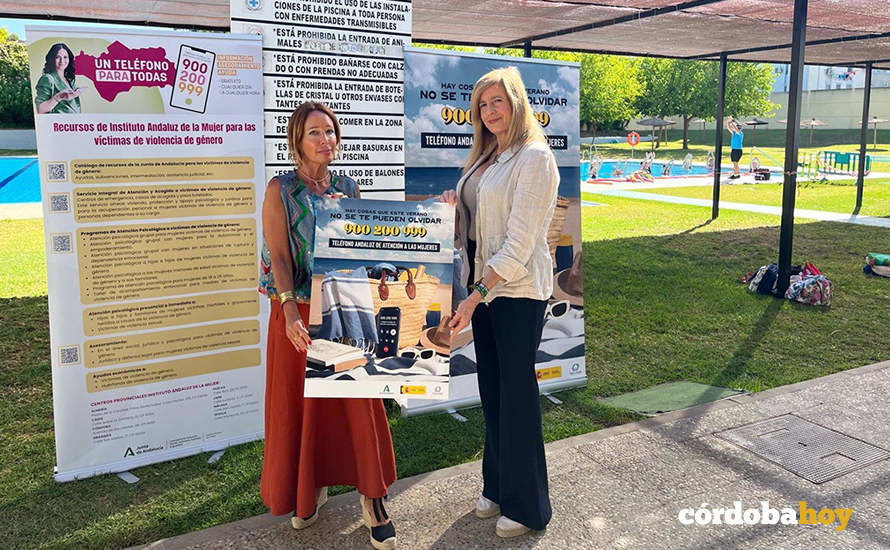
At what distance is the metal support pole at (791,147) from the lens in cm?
776

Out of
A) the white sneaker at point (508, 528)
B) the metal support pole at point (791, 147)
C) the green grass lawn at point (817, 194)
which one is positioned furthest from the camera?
the green grass lawn at point (817, 194)

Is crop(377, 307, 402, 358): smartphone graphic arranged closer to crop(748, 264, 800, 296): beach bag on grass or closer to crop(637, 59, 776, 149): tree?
crop(748, 264, 800, 296): beach bag on grass

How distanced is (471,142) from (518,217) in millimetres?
1812

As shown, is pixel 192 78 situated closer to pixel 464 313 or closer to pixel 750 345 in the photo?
pixel 464 313

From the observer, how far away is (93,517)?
3.46 metres

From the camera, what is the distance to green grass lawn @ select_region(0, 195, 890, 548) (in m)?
3.55

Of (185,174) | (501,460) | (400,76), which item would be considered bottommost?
(501,460)

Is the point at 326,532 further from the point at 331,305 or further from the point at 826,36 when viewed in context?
the point at 826,36

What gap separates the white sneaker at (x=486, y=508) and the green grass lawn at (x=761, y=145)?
3395 centimetres

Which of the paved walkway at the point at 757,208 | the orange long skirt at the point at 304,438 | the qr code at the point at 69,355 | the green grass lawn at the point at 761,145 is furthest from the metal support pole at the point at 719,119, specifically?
the green grass lawn at the point at 761,145

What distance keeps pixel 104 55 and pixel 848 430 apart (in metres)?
4.56

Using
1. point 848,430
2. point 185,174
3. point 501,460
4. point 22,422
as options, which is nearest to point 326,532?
point 501,460

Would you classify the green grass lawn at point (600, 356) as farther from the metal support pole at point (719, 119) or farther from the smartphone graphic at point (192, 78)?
the metal support pole at point (719, 119)

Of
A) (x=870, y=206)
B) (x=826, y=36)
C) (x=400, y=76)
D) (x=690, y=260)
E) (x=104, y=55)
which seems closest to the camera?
(x=104, y=55)
